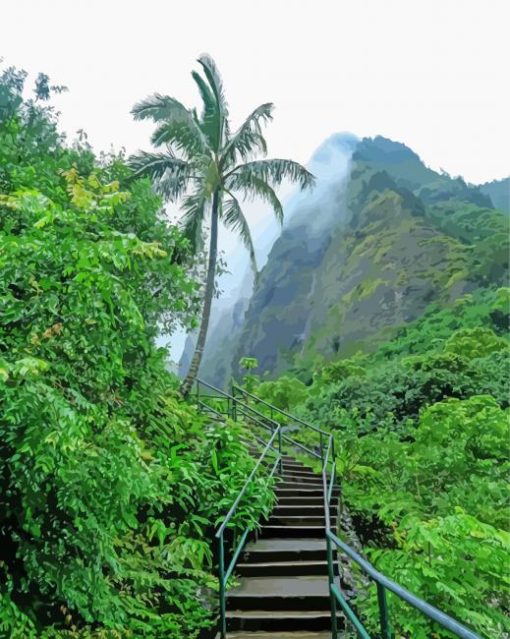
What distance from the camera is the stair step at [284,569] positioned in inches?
229

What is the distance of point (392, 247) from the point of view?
133 ft

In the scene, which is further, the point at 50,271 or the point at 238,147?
the point at 238,147

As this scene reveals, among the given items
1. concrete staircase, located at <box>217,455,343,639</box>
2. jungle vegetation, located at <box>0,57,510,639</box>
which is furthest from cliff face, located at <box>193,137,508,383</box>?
concrete staircase, located at <box>217,455,343,639</box>

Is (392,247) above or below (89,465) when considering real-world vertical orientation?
above

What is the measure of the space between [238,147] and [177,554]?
10.4 metres

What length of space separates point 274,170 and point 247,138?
3.64 feet

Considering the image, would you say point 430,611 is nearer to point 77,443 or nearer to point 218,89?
point 77,443

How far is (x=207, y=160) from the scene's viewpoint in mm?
12578

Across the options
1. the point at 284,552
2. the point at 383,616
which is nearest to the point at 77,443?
the point at 383,616

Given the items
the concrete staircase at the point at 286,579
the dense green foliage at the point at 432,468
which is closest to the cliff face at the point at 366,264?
the dense green foliage at the point at 432,468

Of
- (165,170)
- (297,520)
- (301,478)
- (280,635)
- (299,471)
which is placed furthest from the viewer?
(165,170)

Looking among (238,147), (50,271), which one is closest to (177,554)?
(50,271)

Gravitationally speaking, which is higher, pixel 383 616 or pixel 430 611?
pixel 430 611

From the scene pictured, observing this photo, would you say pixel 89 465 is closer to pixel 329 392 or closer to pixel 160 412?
pixel 160 412
